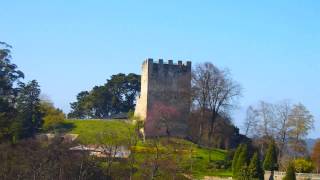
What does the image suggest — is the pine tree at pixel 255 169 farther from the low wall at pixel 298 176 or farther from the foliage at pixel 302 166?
the foliage at pixel 302 166

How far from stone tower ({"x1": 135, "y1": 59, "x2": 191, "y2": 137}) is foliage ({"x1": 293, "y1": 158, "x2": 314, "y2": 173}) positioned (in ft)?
59.2

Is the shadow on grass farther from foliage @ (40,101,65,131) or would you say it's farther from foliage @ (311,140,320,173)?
foliage @ (311,140,320,173)

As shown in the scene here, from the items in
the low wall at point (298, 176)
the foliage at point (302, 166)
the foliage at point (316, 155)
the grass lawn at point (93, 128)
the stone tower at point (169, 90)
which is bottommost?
the low wall at point (298, 176)

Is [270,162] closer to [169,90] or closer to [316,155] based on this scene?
[316,155]

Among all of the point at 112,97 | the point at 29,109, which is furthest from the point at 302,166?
the point at 112,97

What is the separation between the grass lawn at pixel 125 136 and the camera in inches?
2479

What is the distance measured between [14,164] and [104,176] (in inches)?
255

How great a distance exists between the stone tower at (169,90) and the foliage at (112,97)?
22.6 m

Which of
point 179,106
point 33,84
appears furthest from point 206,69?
point 33,84

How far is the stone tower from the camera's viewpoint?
74812 millimetres

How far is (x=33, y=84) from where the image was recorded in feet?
273

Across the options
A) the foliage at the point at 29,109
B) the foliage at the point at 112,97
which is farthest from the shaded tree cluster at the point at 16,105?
the foliage at the point at 112,97

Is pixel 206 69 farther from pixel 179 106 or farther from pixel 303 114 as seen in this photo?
pixel 303 114

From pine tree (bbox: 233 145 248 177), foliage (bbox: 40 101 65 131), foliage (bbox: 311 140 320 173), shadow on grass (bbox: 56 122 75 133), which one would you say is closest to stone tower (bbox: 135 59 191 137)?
shadow on grass (bbox: 56 122 75 133)
